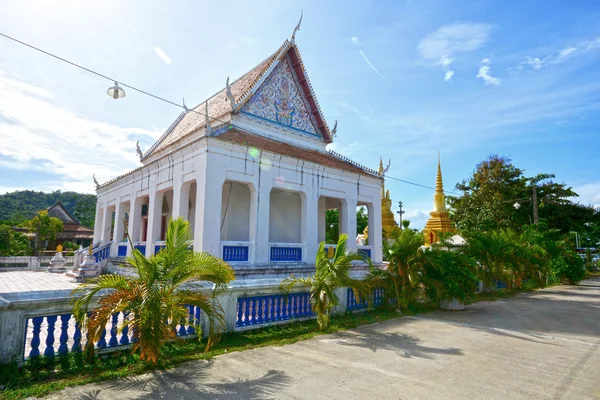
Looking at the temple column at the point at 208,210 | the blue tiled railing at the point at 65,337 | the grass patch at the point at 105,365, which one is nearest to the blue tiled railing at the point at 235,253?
the temple column at the point at 208,210

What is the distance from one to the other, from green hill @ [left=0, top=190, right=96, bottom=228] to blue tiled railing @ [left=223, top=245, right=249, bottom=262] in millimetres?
49467

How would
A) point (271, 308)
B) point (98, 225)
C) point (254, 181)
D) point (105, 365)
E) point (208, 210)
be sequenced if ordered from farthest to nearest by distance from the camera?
point (98, 225) → point (254, 181) → point (208, 210) → point (271, 308) → point (105, 365)

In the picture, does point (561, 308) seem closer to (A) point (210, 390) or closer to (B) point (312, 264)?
(B) point (312, 264)

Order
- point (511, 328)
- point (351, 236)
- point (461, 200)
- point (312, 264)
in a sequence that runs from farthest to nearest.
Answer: point (461, 200), point (351, 236), point (312, 264), point (511, 328)

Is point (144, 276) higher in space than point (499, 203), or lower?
lower

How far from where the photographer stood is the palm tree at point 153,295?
399 centimetres

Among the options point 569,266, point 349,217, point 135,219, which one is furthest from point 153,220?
point 569,266

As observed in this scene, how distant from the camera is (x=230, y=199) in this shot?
12812 millimetres

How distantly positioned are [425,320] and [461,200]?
2247 cm

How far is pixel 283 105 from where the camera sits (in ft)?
46.8

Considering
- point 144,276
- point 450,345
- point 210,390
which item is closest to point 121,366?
point 144,276

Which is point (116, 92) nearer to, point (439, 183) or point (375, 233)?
point (375, 233)

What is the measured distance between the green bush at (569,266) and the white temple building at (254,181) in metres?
9.64

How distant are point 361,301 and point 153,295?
550 cm
